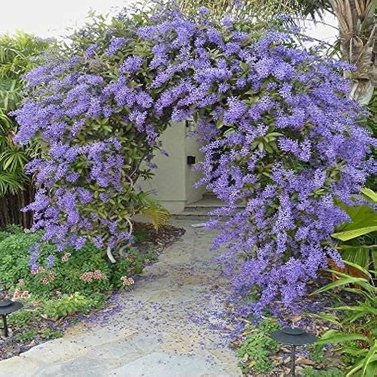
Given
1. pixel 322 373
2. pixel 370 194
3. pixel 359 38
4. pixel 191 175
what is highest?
pixel 359 38

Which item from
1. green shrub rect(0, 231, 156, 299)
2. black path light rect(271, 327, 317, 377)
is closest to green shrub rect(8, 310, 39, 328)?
green shrub rect(0, 231, 156, 299)

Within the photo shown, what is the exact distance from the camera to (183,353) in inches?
113

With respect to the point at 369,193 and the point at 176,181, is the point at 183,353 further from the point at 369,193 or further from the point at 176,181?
the point at 176,181

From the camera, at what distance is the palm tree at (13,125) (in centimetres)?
512

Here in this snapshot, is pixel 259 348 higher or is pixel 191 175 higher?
pixel 191 175

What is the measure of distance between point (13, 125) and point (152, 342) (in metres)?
3.27

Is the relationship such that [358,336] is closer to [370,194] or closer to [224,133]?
[370,194]

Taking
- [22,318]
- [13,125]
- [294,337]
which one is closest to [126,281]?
[22,318]

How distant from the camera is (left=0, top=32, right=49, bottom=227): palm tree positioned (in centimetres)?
512

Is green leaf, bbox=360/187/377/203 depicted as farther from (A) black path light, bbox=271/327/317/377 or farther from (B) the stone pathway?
(B) the stone pathway

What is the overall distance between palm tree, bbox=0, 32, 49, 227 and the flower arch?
149cm

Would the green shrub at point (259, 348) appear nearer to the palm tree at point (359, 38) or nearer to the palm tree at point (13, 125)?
the palm tree at point (359, 38)

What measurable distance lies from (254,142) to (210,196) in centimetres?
533

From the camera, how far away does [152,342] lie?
9.94 feet
